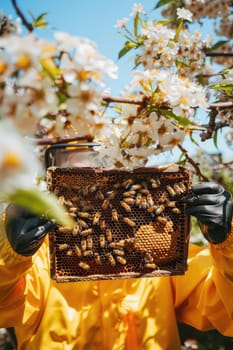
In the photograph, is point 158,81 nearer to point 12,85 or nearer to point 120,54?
point 12,85

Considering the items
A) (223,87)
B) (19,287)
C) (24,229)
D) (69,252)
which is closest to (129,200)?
(69,252)

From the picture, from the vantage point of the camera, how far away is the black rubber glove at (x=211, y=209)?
201cm

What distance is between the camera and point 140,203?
195 cm

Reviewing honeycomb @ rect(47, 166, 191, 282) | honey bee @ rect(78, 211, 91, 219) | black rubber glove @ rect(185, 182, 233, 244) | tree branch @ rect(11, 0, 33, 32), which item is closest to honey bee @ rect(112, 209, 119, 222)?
honeycomb @ rect(47, 166, 191, 282)

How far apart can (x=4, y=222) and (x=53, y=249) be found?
0.26 meters

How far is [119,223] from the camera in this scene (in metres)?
2.01

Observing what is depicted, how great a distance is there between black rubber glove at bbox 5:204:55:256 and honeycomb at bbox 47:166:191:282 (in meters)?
0.07

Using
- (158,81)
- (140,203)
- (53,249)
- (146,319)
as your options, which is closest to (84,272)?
(53,249)

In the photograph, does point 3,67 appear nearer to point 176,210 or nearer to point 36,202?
point 36,202

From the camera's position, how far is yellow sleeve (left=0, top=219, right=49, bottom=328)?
206 cm

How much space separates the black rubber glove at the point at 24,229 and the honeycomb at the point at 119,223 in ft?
0.23

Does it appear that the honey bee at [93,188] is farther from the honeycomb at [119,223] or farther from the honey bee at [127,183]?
the honey bee at [127,183]

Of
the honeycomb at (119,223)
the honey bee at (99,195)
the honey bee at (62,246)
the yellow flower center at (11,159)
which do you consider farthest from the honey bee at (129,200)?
the yellow flower center at (11,159)

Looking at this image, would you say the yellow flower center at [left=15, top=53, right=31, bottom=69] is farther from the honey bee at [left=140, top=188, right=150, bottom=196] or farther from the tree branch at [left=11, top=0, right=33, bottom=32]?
the honey bee at [left=140, top=188, right=150, bottom=196]
